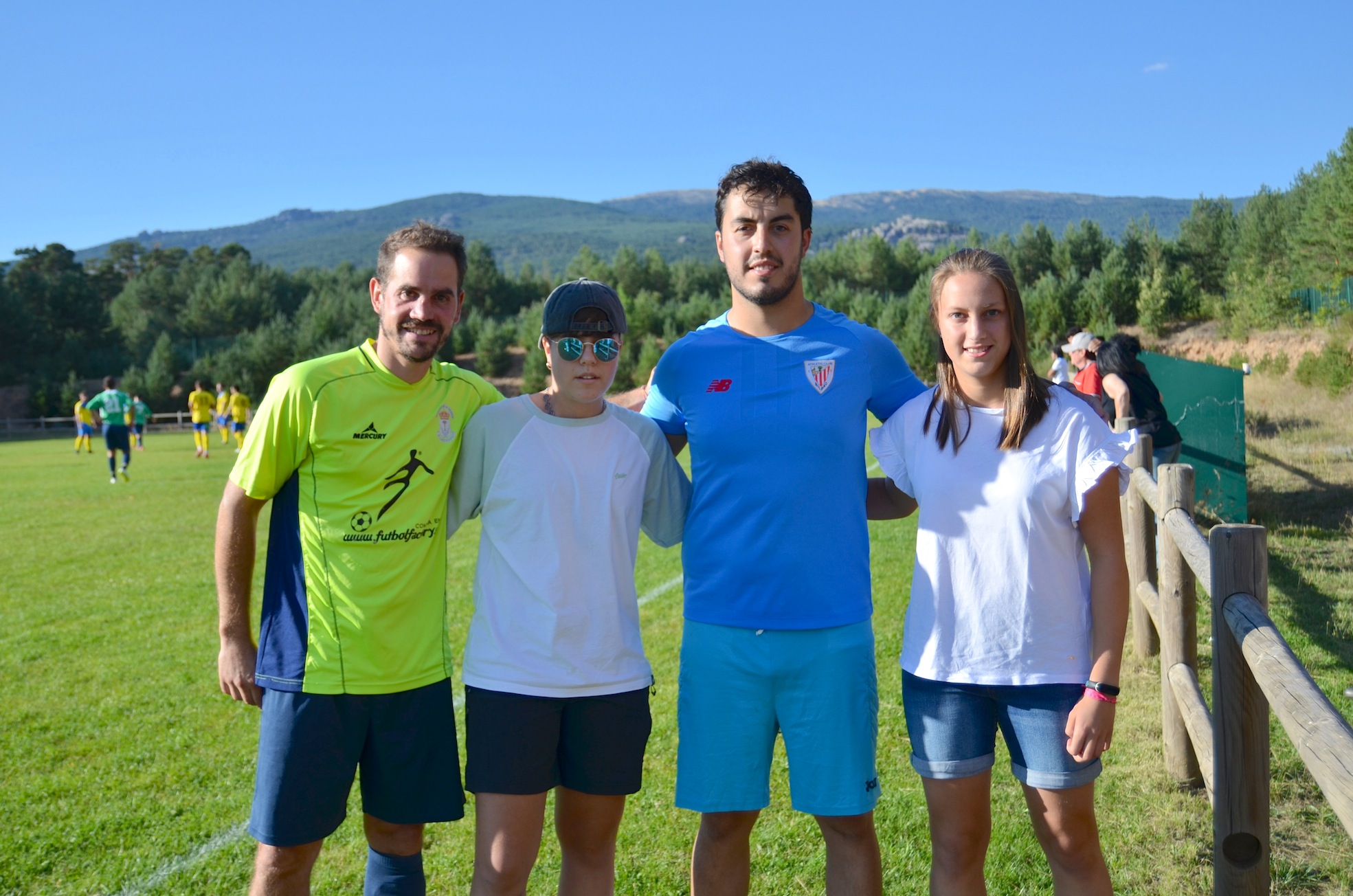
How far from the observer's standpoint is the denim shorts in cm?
258

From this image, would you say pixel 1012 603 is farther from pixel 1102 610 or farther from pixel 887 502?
pixel 887 502

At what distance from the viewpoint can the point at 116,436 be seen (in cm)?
1977

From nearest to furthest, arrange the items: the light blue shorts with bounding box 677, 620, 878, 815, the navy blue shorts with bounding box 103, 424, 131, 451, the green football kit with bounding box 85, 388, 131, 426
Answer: the light blue shorts with bounding box 677, 620, 878, 815
the navy blue shorts with bounding box 103, 424, 131, 451
the green football kit with bounding box 85, 388, 131, 426

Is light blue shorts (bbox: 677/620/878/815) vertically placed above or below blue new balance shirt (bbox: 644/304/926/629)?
below

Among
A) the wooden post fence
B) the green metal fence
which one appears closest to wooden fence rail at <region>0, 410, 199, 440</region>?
the green metal fence

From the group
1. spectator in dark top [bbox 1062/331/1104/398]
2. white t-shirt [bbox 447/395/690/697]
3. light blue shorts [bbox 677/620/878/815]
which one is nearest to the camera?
white t-shirt [bbox 447/395/690/697]

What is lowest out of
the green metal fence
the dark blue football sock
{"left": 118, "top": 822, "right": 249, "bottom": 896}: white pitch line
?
{"left": 118, "top": 822, "right": 249, "bottom": 896}: white pitch line

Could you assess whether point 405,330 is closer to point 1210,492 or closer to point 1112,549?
point 1112,549

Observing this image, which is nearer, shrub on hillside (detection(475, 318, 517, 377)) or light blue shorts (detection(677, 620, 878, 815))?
light blue shorts (detection(677, 620, 878, 815))

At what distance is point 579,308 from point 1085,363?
10746 millimetres

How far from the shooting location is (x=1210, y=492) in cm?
1023

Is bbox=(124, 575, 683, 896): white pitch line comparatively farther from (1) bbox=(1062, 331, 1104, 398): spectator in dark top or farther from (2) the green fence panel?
(1) bbox=(1062, 331, 1104, 398): spectator in dark top

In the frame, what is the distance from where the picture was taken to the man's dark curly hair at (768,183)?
3.04 metres

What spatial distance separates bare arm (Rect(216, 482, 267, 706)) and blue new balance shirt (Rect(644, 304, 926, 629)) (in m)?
1.34
